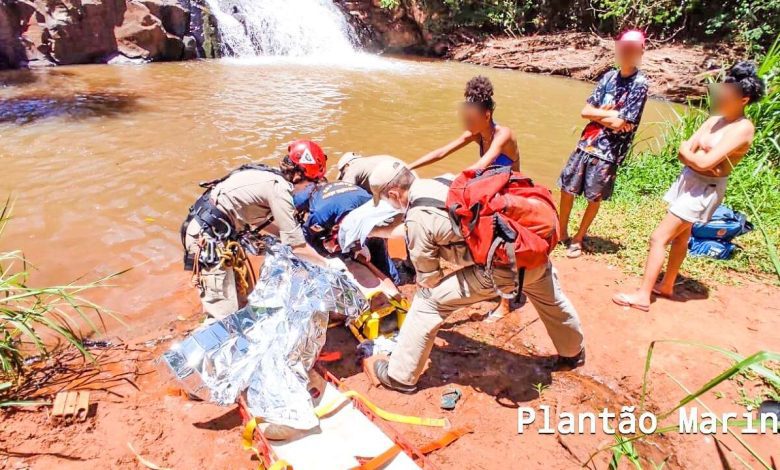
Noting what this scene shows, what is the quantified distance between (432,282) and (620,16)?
633 inches

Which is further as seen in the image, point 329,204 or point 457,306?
point 329,204

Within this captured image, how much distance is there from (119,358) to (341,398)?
1570mm

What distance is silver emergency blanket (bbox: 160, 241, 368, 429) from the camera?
253 cm

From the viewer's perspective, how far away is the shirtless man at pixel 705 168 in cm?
300

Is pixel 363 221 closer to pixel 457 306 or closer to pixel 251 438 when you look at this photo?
pixel 457 306

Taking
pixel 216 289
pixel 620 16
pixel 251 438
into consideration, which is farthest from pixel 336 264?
pixel 620 16

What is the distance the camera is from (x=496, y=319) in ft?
11.7

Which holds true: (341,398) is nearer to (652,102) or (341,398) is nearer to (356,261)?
(356,261)

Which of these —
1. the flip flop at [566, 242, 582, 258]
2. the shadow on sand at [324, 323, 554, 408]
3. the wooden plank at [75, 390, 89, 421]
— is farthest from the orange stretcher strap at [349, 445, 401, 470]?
the flip flop at [566, 242, 582, 258]

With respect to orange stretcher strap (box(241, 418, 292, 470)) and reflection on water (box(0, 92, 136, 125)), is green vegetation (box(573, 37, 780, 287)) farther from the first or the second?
reflection on water (box(0, 92, 136, 125))

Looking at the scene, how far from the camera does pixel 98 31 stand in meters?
12.1

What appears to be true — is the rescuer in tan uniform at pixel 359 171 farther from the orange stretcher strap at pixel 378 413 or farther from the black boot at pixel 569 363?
the black boot at pixel 569 363

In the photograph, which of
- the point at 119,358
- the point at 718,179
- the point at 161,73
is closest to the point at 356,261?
the point at 119,358

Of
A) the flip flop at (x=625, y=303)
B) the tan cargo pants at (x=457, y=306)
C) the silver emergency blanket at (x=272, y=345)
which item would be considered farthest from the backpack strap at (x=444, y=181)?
the flip flop at (x=625, y=303)
